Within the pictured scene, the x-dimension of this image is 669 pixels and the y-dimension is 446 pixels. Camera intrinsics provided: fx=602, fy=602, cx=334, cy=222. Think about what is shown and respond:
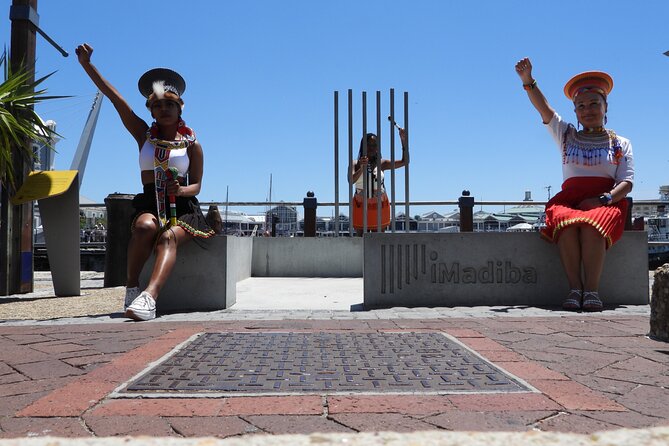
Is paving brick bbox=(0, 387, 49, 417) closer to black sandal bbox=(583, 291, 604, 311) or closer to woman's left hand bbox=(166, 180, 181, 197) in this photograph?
woman's left hand bbox=(166, 180, 181, 197)

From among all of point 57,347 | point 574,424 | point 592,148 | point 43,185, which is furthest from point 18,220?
point 574,424

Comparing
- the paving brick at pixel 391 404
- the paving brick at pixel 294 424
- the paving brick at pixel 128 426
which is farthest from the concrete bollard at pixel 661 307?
the paving brick at pixel 128 426

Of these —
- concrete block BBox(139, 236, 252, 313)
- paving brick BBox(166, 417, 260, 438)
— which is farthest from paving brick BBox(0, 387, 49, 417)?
concrete block BBox(139, 236, 252, 313)

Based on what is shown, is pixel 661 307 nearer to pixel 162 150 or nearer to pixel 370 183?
pixel 162 150

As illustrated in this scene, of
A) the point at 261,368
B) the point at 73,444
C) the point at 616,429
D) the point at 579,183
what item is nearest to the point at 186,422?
the point at 73,444

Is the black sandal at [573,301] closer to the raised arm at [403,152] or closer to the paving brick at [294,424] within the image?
the raised arm at [403,152]

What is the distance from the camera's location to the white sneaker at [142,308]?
4.08 m

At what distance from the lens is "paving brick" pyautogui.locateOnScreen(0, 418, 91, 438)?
69.1 inches

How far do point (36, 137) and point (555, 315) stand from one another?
5011 millimetres

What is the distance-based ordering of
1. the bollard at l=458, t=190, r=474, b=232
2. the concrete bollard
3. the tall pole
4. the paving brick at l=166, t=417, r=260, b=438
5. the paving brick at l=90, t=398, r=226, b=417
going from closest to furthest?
1. the paving brick at l=166, t=417, r=260, b=438
2. the paving brick at l=90, t=398, r=226, b=417
3. the concrete bollard
4. the tall pole
5. the bollard at l=458, t=190, r=474, b=232

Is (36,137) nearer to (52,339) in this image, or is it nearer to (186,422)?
(52,339)

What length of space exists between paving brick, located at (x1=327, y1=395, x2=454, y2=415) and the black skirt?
2.89m

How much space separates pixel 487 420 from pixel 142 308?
288cm

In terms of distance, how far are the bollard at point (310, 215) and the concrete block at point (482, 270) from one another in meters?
4.54
